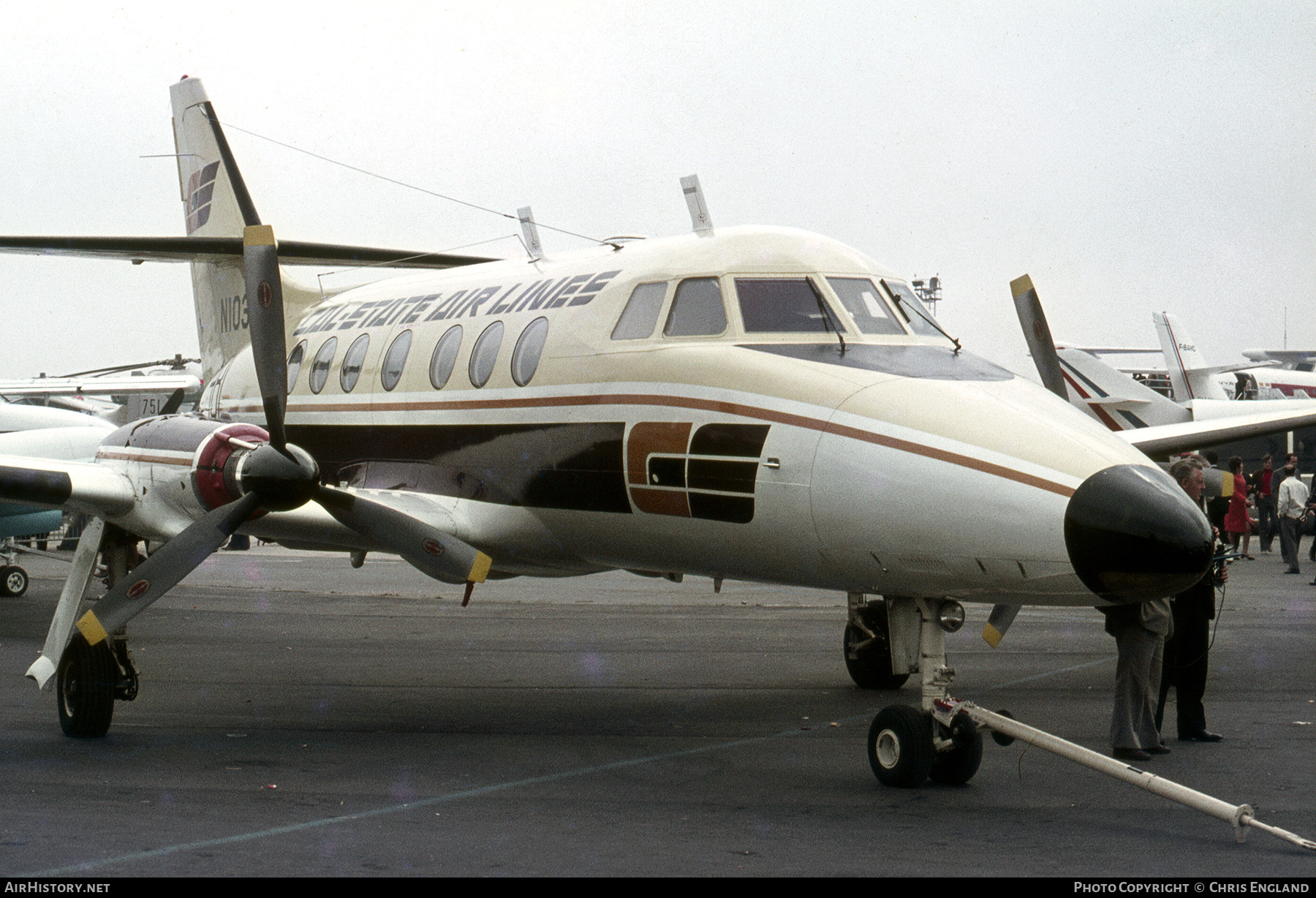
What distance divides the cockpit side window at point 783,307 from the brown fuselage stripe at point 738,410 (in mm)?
654

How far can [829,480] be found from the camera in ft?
23.9

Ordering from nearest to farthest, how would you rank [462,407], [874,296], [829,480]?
[829,480]
[874,296]
[462,407]

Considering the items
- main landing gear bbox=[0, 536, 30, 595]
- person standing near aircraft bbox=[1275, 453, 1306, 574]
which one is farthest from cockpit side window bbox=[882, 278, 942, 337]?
person standing near aircraft bbox=[1275, 453, 1306, 574]

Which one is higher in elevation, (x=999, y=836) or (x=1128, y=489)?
(x=1128, y=489)

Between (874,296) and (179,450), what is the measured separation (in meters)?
4.89

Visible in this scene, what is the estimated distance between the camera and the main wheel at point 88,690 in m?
9.14

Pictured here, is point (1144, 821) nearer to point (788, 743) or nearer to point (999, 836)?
point (999, 836)

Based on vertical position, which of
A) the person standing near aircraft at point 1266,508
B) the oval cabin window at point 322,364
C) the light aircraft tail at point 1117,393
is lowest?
the person standing near aircraft at point 1266,508

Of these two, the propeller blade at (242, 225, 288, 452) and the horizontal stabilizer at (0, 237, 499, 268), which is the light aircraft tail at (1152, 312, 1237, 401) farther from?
the propeller blade at (242, 225, 288, 452)

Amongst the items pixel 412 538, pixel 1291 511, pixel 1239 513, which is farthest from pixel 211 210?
pixel 1291 511

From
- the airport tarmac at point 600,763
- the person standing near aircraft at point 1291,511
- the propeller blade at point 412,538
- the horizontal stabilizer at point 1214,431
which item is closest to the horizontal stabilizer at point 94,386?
the airport tarmac at point 600,763

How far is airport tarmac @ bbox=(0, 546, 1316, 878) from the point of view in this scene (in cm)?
605

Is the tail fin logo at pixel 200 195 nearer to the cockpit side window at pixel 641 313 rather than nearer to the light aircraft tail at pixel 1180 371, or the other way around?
the cockpit side window at pixel 641 313

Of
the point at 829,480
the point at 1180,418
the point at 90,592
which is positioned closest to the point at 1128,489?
the point at 829,480
